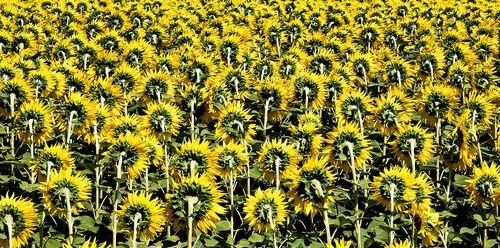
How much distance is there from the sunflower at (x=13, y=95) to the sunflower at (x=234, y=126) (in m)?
2.19

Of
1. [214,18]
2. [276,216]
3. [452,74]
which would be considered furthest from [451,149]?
[214,18]

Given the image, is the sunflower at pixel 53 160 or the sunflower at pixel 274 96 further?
the sunflower at pixel 274 96

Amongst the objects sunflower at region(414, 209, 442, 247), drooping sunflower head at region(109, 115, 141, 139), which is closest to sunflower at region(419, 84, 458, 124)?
sunflower at region(414, 209, 442, 247)

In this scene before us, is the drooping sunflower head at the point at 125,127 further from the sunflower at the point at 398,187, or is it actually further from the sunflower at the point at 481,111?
the sunflower at the point at 481,111

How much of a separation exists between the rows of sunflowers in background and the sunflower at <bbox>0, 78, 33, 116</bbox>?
0.02 meters

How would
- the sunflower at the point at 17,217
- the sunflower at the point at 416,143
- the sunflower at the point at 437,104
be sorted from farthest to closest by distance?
the sunflower at the point at 437,104 → the sunflower at the point at 416,143 → the sunflower at the point at 17,217

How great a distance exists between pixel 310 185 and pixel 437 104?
98.3 inches

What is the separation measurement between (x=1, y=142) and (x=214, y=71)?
116 inches

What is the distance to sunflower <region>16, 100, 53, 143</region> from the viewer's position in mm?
5797

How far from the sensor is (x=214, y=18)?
602 inches

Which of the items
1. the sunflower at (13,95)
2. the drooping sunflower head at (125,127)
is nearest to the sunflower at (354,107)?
the drooping sunflower head at (125,127)

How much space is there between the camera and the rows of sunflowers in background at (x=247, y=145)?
4.66m

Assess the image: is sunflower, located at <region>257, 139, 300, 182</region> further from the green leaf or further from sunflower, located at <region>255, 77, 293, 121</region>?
sunflower, located at <region>255, 77, 293, 121</region>

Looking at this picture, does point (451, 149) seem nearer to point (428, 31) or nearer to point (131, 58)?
point (131, 58)
